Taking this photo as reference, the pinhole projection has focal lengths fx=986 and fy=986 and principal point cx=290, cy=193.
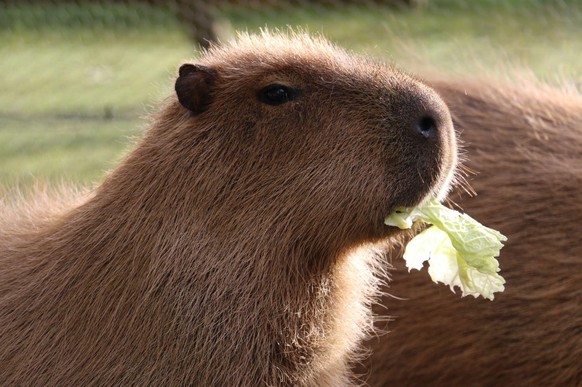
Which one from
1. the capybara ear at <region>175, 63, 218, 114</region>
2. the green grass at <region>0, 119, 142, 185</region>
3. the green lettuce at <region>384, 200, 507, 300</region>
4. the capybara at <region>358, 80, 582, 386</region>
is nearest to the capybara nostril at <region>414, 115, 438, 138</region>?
the green lettuce at <region>384, 200, 507, 300</region>

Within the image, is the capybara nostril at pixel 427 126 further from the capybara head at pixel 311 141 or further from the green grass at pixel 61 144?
the green grass at pixel 61 144

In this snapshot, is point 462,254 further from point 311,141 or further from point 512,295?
point 512,295

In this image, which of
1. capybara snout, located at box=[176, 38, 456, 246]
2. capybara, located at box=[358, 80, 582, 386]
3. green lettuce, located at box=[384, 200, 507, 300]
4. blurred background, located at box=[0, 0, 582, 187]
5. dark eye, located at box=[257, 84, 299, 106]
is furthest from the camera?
blurred background, located at box=[0, 0, 582, 187]

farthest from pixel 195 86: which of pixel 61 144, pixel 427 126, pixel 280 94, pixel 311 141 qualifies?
pixel 61 144

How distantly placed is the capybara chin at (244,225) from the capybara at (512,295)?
0.95m

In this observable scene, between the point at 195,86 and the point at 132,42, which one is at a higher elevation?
the point at 195,86

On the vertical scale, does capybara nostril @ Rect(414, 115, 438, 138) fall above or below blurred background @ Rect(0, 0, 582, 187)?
above

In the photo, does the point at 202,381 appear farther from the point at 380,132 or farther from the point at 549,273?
the point at 549,273

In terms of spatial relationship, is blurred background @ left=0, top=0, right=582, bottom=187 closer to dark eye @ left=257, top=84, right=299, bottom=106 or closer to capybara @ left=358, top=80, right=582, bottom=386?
capybara @ left=358, top=80, right=582, bottom=386

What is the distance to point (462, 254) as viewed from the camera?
3062mm

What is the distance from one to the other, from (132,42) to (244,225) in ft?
23.6

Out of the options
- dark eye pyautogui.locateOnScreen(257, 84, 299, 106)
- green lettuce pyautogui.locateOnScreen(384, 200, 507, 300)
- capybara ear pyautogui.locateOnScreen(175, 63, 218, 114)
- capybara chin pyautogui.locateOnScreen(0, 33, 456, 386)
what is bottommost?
green lettuce pyautogui.locateOnScreen(384, 200, 507, 300)

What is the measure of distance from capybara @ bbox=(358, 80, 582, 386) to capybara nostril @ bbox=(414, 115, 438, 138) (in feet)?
3.86

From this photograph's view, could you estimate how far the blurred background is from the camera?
7.41 m
